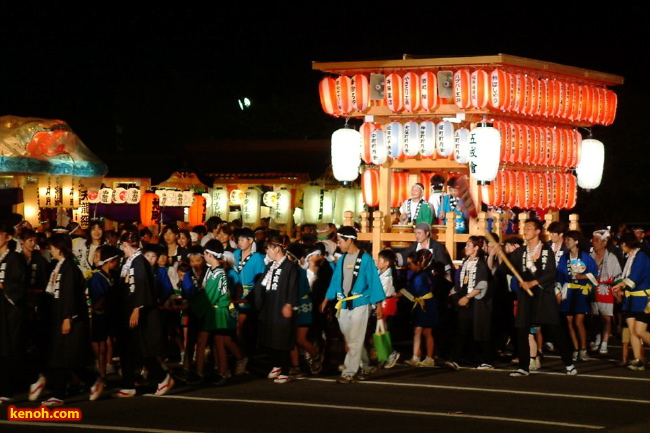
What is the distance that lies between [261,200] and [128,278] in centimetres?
2624

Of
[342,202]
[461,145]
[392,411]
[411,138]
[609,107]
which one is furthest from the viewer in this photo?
[342,202]

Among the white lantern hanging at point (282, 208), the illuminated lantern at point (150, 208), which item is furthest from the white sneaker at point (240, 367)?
the white lantern hanging at point (282, 208)

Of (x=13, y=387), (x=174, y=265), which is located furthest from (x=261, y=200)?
(x=13, y=387)

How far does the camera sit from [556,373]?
13.4 m

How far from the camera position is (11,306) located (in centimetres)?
1064

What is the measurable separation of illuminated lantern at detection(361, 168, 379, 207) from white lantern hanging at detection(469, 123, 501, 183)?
260 centimetres

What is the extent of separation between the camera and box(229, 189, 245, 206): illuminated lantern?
3728cm

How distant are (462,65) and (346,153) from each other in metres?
3.28

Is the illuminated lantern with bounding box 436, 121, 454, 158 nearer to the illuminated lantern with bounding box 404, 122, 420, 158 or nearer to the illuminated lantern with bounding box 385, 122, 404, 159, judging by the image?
the illuminated lantern with bounding box 404, 122, 420, 158

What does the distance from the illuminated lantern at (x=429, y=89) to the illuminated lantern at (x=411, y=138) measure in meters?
0.52

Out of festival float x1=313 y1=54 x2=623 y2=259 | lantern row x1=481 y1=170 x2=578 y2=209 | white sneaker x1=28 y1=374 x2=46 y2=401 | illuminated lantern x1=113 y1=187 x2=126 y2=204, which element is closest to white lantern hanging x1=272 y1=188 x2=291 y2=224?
illuminated lantern x1=113 y1=187 x2=126 y2=204

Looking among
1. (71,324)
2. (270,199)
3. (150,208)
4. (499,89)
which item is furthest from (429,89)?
(270,199)

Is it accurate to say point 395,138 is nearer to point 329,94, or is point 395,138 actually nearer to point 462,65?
point 329,94

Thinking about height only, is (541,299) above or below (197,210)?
below
